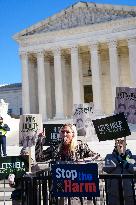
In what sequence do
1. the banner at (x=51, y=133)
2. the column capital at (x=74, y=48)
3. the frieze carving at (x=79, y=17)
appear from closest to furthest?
the banner at (x=51, y=133)
the frieze carving at (x=79, y=17)
the column capital at (x=74, y=48)

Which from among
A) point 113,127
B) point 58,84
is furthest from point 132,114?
point 58,84

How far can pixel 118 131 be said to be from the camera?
859cm

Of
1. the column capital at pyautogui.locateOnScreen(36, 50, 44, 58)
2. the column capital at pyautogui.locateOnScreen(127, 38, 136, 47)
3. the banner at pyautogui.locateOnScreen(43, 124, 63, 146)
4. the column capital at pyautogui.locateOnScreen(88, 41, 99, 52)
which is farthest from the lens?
the column capital at pyautogui.locateOnScreen(36, 50, 44, 58)

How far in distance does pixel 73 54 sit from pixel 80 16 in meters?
5.03

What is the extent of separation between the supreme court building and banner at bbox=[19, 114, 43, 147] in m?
29.1

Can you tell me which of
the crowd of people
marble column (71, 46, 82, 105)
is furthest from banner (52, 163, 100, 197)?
marble column (71, 46, 82, 105)

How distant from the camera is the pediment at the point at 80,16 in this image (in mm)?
42094

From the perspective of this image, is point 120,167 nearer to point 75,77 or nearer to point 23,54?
point 75,77

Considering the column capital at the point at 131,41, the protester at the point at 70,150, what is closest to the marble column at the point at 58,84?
the column capital at the point at 131,41

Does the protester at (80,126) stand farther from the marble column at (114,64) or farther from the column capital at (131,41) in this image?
the column capital at (131,41)

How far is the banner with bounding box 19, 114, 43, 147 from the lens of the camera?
1230 cm

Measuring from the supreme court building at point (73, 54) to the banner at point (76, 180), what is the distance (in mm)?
36127

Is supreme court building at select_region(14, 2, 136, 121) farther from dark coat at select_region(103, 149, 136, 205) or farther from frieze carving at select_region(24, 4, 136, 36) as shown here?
dark coat at select_region(103, 149, 136, 205)

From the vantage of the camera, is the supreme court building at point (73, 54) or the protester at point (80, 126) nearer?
the protester at point (80, 126)
